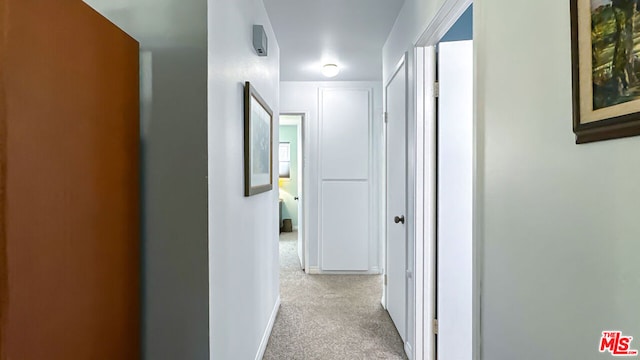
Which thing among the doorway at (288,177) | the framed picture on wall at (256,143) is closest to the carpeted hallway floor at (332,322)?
the framed picture on wall at (256,143)

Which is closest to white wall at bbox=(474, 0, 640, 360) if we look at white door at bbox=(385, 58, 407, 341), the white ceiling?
white door at bbox=(385, 58, 407, 341)

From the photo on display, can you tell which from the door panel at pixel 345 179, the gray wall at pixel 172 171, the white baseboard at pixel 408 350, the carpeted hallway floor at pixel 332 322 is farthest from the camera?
the door panel at pixel 345 179

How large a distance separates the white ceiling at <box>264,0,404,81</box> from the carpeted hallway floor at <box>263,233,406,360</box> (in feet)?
8.06

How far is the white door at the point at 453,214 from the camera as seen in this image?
2.07 m

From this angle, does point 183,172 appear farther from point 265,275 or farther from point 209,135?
point 265,275

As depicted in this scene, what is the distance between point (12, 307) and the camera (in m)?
0.77

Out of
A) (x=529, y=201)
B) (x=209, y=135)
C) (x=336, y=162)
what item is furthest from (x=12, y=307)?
(x=336, y=162)

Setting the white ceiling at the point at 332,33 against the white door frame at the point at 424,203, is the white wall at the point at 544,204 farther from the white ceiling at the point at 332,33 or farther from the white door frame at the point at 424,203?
the white ceiling at the point at 332,33

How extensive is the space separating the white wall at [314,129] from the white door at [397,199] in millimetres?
1191

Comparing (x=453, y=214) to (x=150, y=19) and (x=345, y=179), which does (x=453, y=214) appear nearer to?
(x=150, y=19)

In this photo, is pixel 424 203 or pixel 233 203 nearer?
pixel 233 203

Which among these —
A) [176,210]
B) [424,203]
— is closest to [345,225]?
[424,203]

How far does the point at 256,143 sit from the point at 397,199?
1263 millimetres

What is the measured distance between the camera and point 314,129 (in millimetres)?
4395
